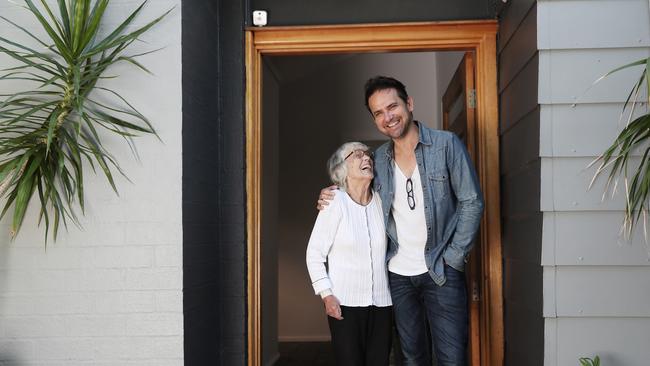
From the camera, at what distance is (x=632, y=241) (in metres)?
2.36

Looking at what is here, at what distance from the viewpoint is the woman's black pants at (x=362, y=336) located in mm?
2756

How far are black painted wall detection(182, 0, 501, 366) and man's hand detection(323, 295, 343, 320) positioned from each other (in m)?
0.58

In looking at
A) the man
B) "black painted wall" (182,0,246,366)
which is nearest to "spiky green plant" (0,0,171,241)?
"black painted wall" (182,0,246,366)

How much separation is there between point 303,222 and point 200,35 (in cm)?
413

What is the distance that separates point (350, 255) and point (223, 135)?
0.96 meters

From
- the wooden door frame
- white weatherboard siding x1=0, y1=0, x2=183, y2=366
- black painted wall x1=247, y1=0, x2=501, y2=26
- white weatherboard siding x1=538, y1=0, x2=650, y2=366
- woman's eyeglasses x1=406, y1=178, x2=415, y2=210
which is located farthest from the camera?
black painted wall x1=247, y1=0, x2=501, y2=26

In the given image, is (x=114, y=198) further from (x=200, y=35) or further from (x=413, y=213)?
(x=413, y=213)

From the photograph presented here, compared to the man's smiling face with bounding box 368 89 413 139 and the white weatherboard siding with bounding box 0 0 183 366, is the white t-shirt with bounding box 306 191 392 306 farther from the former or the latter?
the white weatherboard siding with bounding box 0 0 183 366

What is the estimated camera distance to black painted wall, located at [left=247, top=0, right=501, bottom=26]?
3379mm

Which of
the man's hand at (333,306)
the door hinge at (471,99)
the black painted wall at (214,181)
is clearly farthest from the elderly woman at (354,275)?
the door hinge at (471,99)

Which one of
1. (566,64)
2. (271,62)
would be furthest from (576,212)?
(271,62)

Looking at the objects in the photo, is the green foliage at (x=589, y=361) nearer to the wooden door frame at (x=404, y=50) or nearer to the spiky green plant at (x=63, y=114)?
the wooden door frame at (x=404, y=50)

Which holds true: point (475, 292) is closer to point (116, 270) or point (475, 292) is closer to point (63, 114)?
point (116, 270)

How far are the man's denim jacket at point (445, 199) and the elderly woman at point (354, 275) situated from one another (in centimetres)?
11
